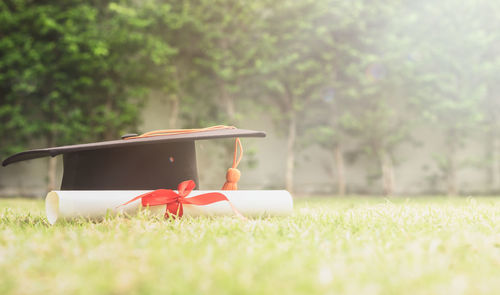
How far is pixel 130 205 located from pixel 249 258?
3.46 ft

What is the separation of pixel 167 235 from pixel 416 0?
310 inches

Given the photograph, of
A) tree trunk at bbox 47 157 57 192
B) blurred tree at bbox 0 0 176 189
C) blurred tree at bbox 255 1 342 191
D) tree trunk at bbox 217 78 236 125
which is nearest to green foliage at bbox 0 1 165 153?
blurred tree at bbox 0 0 176 189

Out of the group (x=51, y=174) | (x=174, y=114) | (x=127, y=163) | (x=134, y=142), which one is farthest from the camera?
(x=174, y=114)

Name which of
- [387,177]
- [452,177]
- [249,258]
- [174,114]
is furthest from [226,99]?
[249,258]

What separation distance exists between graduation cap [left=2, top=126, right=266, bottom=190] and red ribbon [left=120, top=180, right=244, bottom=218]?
170 millimetres

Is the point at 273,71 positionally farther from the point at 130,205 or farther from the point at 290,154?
the point at 130,205

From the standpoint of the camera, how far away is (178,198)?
2186 millimetres

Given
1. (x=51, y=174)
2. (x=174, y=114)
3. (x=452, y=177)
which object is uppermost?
(x=174, y=114)

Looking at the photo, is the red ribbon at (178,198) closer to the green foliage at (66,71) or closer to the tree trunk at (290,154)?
the green foliage at (66,71)

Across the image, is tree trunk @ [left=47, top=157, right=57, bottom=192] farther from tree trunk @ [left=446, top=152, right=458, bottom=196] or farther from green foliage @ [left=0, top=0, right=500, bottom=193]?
tree trunk @ [left=446, top=152, right=458, bottom=196]

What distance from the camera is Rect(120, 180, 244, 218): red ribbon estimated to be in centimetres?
213

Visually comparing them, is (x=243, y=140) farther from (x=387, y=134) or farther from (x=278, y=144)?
(x=387, y=134)

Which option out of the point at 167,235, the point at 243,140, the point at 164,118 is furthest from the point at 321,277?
the point at 164,118

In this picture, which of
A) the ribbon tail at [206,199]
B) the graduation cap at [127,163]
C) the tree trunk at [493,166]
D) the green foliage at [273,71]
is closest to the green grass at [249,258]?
the ribbon tail at [206,199]
